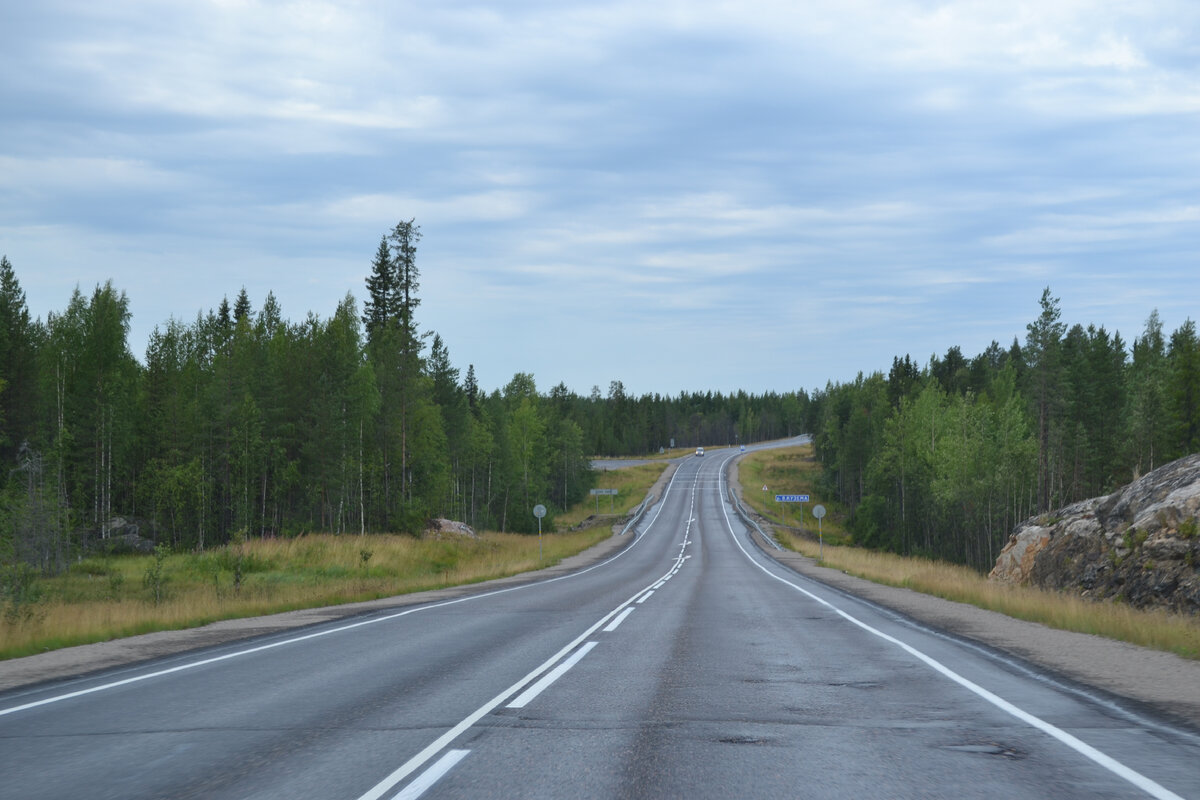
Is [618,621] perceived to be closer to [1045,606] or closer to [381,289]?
[1045,606]

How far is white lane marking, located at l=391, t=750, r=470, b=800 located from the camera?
4750 mm

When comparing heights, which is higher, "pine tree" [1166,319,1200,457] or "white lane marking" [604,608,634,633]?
"pine tree" [1166,319,1200,457]

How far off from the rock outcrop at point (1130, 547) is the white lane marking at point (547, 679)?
1380cm

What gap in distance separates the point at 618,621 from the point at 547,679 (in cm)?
638

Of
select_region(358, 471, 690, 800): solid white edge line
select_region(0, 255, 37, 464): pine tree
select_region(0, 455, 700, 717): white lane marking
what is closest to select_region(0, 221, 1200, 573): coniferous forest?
select_region(0, 255, 37, 464): pine tree

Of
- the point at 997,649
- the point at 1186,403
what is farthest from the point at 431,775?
the point at 1186,403

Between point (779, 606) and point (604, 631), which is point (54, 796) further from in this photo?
point (779, 606)

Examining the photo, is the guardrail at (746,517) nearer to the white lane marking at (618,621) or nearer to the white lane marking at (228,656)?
the white lane marking at (228,656)

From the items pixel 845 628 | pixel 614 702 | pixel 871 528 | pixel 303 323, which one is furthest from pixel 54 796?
pixel 871 528

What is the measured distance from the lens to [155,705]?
7.56m

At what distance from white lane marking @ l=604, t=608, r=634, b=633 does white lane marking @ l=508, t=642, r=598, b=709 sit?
2233mm

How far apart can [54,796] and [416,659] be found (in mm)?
5588

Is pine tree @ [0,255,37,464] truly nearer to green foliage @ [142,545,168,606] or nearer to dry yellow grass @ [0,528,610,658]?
dry yellow grass @ [0,528,610,658]

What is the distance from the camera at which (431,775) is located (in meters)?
5.11
